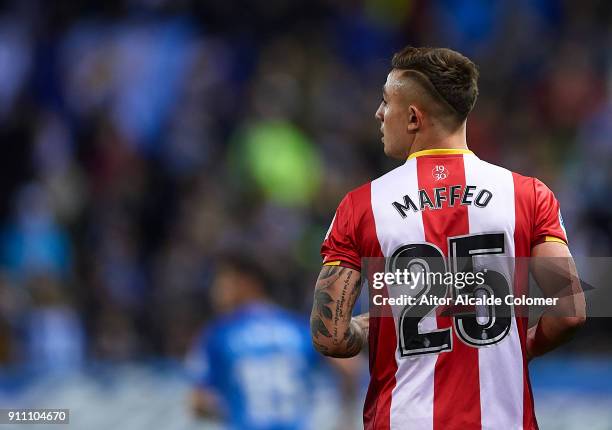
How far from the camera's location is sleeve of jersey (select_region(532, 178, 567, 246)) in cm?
408

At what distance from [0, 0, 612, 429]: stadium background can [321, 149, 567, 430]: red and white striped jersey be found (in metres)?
5.21

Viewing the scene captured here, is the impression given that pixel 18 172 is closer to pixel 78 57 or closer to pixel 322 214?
pixel 78 57

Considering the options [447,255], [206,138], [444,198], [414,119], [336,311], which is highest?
[206,138]

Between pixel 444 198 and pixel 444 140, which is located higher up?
pixel 444 140

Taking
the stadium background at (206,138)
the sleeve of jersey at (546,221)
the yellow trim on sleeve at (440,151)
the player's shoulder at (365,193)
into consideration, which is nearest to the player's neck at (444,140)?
the yellow trim on sleeve at (440,151)

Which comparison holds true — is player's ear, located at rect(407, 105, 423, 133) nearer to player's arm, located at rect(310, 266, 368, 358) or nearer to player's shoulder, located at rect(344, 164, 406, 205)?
player's shoulder, located at rect(344, 164, 406, 205)

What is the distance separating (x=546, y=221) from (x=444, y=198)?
0.34 m

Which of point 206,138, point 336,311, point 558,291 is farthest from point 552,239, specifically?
point 206,138

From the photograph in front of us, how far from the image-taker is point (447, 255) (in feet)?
13.4

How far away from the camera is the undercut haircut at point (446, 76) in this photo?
415cm

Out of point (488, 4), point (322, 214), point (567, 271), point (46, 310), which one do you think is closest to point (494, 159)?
point (322, 214)

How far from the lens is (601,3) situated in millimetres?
12484

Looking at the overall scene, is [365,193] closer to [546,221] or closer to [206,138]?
[546,221]

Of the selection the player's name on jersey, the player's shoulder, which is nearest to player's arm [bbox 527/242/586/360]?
the player's name on jersey
